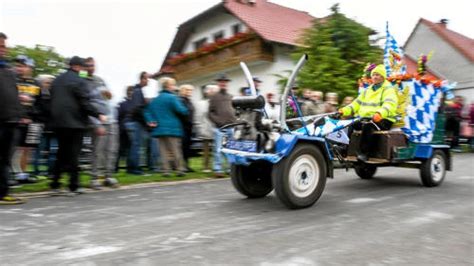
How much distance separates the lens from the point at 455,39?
1228 inches

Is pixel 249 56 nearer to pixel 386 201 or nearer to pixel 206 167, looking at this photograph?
pixel 206 167

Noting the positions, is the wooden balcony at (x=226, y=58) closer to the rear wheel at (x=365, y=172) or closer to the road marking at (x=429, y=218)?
the rear wheel at (x=365, y=172)

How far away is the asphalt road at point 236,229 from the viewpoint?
369cm

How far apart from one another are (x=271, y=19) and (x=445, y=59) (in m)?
14.2

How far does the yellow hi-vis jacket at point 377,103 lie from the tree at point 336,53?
19.5ft

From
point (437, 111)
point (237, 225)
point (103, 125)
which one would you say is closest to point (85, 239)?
point (237, 225)

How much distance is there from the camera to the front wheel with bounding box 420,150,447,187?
731 cm

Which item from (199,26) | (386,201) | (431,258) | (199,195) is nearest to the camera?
(431,258)

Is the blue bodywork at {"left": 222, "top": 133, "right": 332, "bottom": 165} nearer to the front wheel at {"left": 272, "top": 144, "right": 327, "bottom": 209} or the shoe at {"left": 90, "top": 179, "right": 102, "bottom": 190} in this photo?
the front wheel at {"left": 272, "top": 144, "right": 327, "bottom": 209}

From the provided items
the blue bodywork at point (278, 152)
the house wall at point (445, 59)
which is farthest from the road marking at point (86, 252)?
the house wall at point (445, 59)

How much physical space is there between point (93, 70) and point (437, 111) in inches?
232

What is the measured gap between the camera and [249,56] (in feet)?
67.6

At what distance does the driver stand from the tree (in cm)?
601

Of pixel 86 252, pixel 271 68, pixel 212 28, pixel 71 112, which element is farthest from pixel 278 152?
pixel 212 28
